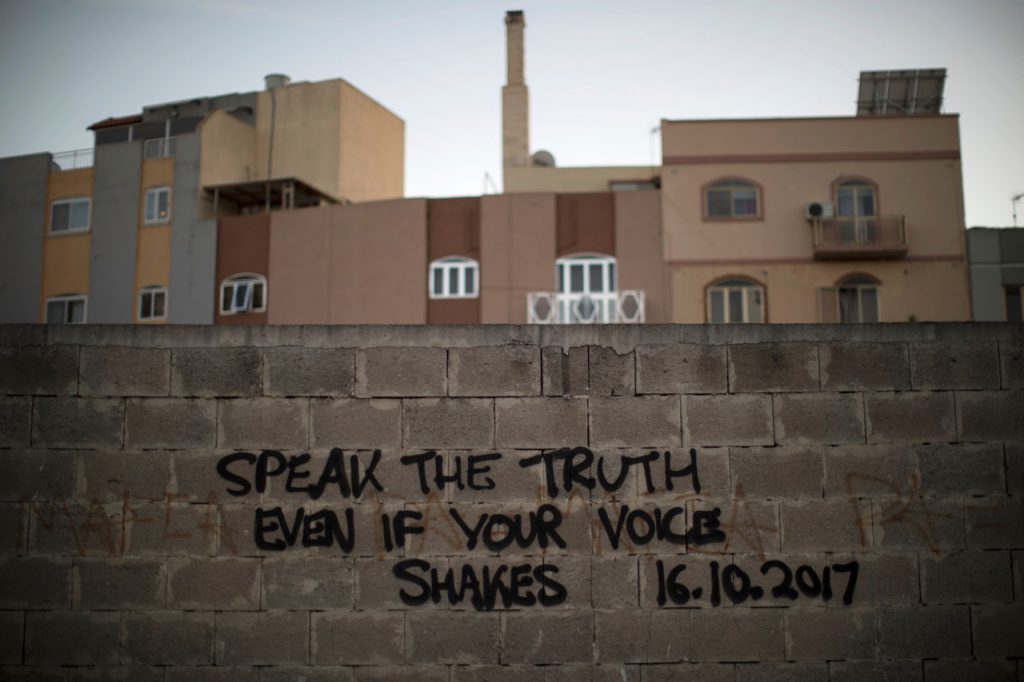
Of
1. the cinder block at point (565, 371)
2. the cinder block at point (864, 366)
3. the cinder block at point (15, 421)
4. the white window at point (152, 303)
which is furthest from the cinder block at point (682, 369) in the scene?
the white window at point (152, 303)

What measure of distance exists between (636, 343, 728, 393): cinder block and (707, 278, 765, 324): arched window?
79.8 ft

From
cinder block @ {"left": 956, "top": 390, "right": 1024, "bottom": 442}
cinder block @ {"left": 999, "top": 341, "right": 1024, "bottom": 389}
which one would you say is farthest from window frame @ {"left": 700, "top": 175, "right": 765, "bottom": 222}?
cinder block @ {"left": 956, "top": 390, "right": 1024, "bottom": 442}

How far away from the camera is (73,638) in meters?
6.28

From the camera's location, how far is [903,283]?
30.3 m

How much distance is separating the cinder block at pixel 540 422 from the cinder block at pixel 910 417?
201 centimetres

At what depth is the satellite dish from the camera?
38.6 m

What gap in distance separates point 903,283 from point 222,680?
94.2 feet

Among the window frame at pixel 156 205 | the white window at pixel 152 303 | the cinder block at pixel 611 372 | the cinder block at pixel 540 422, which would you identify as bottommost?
the cinder block at pixel 540 422

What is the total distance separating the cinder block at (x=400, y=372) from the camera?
20.9 feet

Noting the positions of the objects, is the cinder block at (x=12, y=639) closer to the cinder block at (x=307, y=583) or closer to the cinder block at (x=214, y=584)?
the cinder block at (x=214, y=584)

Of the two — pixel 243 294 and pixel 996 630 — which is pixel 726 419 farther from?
pixel 243 294

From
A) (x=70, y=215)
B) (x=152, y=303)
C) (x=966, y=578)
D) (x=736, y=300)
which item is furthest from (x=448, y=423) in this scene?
(x=70, y=215)

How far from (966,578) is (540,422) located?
3088 mm

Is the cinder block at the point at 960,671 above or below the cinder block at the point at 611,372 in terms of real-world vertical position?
below
